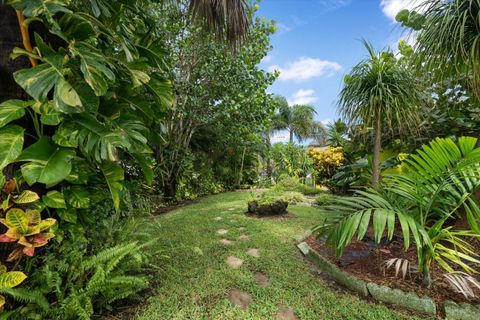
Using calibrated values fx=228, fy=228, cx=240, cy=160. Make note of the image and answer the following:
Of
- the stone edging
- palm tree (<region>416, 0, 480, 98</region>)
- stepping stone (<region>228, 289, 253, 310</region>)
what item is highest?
palm tree (<region>416, 0, 480, 98</region>)

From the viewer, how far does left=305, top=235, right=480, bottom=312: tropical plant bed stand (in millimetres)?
1650

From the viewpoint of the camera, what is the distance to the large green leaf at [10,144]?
111 cm

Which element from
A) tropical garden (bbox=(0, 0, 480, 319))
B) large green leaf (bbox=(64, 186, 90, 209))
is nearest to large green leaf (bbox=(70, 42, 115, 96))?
tropical garden (bbox=(0, 0, 480, 319))

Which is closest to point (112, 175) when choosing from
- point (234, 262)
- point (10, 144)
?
point (10, 144)

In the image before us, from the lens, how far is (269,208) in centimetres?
398

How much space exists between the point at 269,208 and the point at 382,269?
2.14m

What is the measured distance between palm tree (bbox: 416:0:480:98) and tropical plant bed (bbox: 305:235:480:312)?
5.96 ft

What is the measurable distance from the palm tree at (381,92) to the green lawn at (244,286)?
165 cm

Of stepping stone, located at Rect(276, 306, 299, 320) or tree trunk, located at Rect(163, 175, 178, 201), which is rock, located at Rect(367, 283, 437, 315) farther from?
tree trunk, located at Rect(163, 175, 178, 201)

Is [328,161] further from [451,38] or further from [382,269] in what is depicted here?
[382,269]

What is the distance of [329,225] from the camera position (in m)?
1.80

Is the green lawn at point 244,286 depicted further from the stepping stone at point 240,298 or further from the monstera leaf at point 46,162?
the monstera leaf at point 46,162

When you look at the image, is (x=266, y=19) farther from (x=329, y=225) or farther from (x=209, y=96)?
(x=329, y=225)

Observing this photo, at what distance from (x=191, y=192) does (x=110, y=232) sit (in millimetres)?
4827
